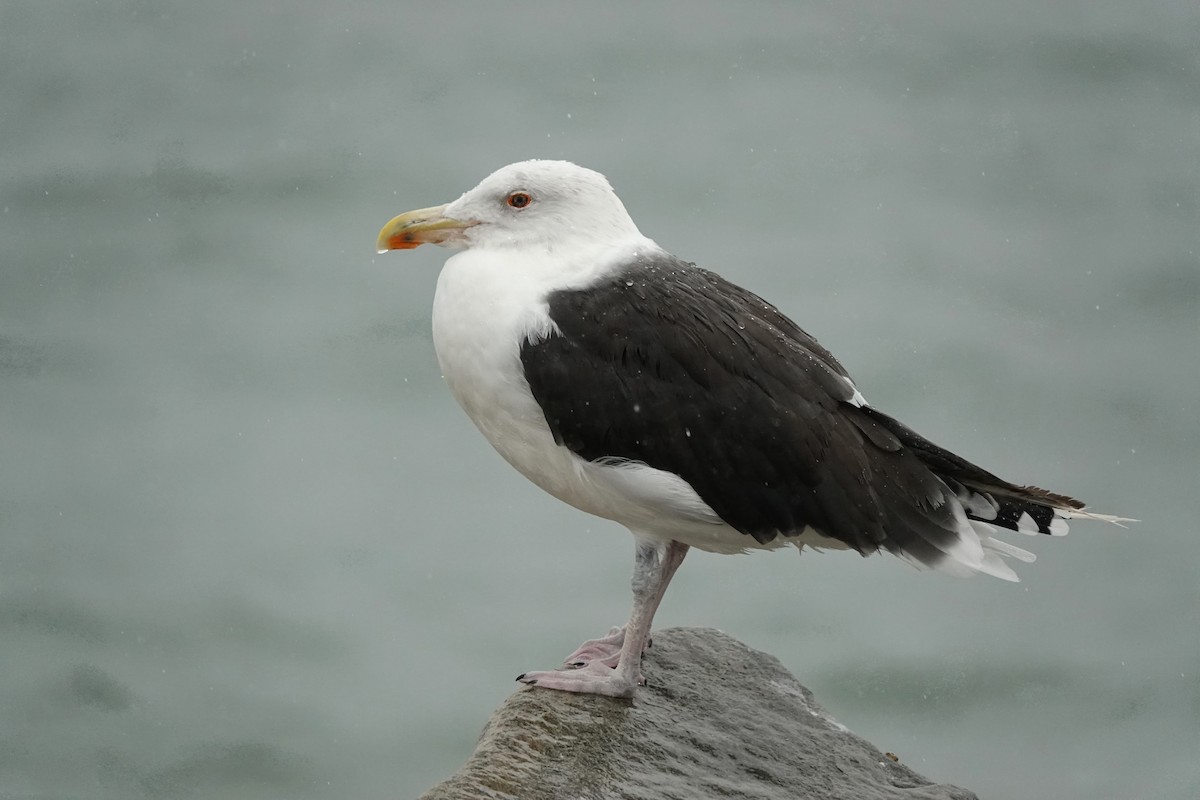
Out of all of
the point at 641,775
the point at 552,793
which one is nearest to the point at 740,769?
the point at 641,775

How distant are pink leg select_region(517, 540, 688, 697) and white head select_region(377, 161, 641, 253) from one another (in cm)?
129

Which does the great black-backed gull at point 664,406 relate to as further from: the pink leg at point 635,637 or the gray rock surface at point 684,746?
the gray rock surface at point 684,746

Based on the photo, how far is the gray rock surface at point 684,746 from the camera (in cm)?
561

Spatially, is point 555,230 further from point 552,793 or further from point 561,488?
point 552,793

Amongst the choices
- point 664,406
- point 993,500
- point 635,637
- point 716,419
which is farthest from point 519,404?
point 993,500

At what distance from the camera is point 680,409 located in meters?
5.73

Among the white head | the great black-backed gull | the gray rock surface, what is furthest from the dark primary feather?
the gray rock surface

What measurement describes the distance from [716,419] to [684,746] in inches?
52.0

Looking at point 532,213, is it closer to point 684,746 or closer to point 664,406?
point 664,406

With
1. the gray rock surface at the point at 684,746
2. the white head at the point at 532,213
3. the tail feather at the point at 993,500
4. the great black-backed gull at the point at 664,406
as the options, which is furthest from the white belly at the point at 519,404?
the gray rock surface at the point at 684,746

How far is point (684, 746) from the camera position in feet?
19.7

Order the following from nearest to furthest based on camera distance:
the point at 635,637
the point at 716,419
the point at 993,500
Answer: the point at 716,419
the point at 993,500
the point at 635,637

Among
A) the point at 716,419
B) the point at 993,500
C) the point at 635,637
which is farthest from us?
the point at 635,637

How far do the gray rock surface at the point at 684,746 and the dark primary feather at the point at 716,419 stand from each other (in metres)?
0.91
